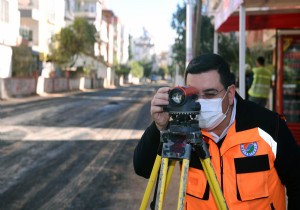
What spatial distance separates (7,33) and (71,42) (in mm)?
11346

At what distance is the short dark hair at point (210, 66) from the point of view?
2.27 metres

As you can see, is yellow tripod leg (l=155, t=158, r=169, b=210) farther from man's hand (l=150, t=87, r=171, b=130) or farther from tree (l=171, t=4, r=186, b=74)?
tree (l=171, t=4, r=186, b=74)

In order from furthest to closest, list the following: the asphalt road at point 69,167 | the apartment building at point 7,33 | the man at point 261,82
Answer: the apartment building at point 7,33 < the man at point 261,82 < the asphalt road at point 69,167

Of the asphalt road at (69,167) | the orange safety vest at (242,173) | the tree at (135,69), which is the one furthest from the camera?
the tree at (135,69)

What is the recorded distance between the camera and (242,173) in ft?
7.36

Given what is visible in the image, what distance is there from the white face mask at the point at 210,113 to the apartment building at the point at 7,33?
29966 mm

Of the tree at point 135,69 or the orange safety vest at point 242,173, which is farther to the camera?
the tree at point 135,69

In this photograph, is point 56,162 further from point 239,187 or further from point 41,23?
point 41,23

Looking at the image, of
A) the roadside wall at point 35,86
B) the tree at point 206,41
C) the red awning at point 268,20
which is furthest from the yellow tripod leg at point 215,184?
the roadside wall at point 35,86

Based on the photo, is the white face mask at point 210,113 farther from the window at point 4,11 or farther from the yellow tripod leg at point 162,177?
the window at point 4,11

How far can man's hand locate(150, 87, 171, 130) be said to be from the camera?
202 cm

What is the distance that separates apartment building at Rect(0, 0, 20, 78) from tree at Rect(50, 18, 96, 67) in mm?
8738

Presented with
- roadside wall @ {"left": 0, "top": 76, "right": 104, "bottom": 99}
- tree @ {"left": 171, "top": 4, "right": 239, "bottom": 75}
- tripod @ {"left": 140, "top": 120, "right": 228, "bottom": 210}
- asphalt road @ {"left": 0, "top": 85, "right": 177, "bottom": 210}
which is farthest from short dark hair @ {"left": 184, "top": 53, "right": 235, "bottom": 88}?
roadside wall @ {"left": 0, "top": 76, "right": 104, "bottom": 99}

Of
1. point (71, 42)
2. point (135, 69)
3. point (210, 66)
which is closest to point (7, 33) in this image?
point (71, 42)
